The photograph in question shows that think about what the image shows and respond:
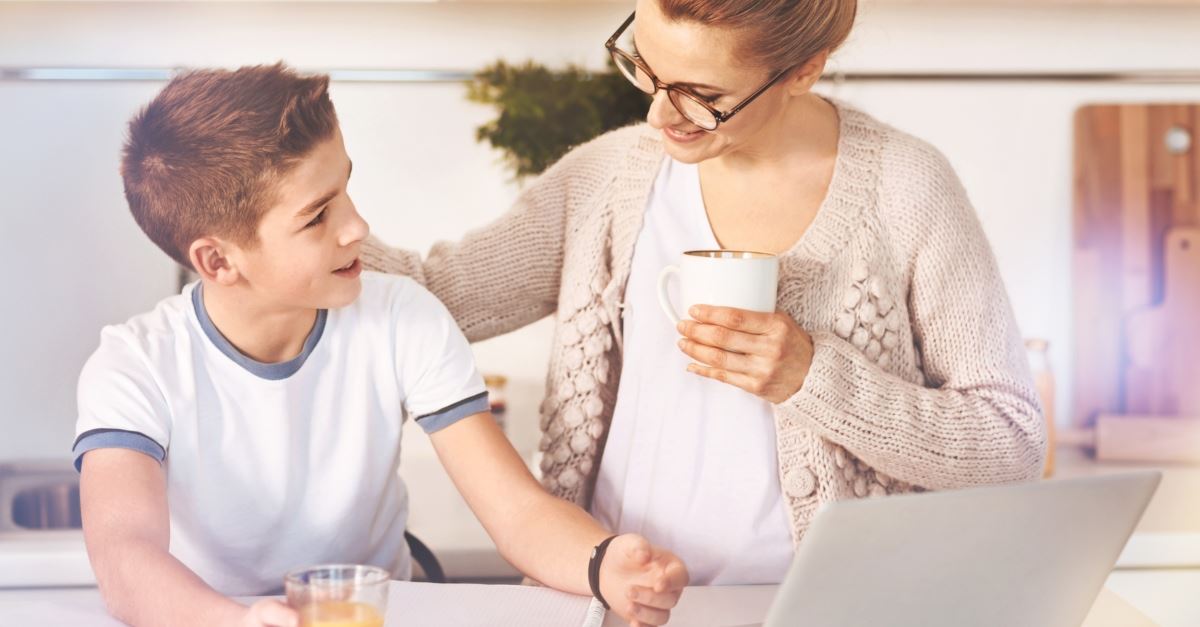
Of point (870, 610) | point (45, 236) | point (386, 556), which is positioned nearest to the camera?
point (870, 610)

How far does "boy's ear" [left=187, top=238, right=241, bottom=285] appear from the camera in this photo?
106 centimetres

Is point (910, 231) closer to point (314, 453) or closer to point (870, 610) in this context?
point (870, 610)

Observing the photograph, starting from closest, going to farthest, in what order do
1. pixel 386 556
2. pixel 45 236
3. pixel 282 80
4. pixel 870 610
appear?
pixel 870 610, pixel 282 80, pixel 386 556, pixel 45 236

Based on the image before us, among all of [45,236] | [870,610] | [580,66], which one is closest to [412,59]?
[580,66]

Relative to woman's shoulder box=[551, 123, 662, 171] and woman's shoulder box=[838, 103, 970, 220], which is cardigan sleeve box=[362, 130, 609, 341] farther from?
woman's shoulder box=[838, 103, 970, 220]

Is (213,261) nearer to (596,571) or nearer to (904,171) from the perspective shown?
(596,571)

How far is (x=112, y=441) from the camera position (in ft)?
3.30

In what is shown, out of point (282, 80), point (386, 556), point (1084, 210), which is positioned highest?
point (282, 80)

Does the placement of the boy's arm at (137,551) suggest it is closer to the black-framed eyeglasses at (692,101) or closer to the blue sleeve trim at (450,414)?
the blue sleeve trim at (450,414)

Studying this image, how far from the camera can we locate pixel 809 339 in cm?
111

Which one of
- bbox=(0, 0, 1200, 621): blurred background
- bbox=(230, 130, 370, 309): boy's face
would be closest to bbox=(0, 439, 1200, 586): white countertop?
bbox=(0, 0, 1200, 621): blurred background

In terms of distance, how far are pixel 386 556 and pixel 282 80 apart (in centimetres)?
47

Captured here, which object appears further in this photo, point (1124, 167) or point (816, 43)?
point (1124, 167)

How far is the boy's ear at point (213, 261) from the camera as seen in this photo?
106 cm
